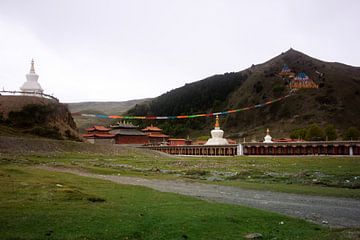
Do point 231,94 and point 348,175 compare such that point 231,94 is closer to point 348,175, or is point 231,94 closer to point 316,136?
point 316,136

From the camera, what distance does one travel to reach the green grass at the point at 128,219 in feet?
35.6

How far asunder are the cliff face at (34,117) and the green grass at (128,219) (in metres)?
56.1

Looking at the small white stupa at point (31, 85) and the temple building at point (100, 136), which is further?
the temple building at point (100, 136)

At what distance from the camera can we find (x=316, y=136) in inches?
3649

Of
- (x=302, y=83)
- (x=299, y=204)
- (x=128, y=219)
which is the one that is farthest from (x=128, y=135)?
(x=302, y=83)

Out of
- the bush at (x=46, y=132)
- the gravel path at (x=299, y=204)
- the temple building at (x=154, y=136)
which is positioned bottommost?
the gravel path at (x=299, y=204)

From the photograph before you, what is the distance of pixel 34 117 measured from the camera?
71750 millimetres

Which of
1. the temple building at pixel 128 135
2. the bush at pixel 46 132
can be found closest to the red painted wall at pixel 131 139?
the temple building at pixel 128 135

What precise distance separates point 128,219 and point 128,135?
90.3 meters

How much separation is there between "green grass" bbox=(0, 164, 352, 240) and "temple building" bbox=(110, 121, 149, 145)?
83996 millimetres

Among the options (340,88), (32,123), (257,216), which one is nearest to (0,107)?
(32,123)

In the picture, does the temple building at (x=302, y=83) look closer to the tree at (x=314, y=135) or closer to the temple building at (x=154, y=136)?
the tree at (x=314, y=135)

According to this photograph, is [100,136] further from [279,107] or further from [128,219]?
[128,219]

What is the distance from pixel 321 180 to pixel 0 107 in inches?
2548
